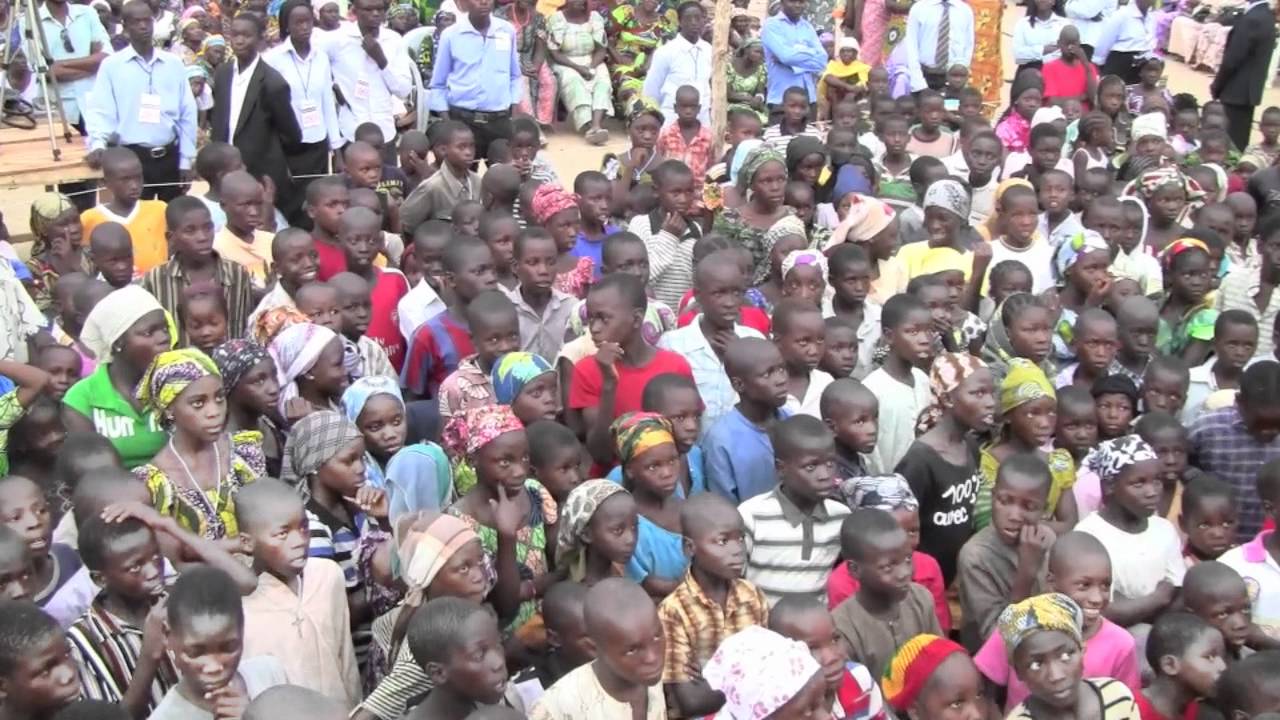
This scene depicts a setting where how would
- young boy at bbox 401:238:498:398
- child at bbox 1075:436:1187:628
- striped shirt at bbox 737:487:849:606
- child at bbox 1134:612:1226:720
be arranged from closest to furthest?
child at bbox 1134:612:1226:720 → striped shirt at bbox 737:487:849:606 → child at bbox 1075:436:1187:628 → young boy at bbox 401:238:498:398

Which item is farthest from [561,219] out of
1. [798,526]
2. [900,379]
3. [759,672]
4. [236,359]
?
[759,672]

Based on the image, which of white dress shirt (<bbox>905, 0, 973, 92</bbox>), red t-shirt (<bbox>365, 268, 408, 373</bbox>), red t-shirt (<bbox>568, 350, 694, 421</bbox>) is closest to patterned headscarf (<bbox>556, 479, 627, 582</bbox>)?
red t-shirt (<bbox>568, 350, 694, 421</bbox>)

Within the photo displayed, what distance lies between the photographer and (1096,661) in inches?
152

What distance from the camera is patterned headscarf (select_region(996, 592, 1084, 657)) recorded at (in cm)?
356

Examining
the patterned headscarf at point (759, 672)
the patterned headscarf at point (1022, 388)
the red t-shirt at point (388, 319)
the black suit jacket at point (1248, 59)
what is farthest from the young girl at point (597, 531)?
the black suit jacket at point (1248, 59)

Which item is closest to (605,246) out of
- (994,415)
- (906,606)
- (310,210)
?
(310,210)

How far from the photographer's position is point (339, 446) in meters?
4.09

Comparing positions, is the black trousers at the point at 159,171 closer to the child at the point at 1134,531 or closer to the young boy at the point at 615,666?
the young boy at the point at 615,666

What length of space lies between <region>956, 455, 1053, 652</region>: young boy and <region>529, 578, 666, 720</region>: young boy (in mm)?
1274

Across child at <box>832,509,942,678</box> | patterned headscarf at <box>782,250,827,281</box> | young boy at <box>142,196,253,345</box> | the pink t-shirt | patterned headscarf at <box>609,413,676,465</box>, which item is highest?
young boy at <box>142,196,253,345</box>

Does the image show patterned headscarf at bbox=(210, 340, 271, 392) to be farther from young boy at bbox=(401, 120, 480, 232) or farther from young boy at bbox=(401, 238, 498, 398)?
young boy at bbox=(401, 120, 480, 232)

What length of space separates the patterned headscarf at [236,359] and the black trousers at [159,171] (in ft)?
11.9

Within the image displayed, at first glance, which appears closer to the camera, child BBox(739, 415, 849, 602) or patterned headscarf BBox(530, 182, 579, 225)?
child BBox(739, 415, 849, 602)

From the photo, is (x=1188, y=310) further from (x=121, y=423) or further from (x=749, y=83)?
(x=749, y=83)
